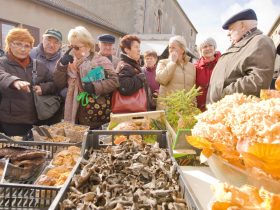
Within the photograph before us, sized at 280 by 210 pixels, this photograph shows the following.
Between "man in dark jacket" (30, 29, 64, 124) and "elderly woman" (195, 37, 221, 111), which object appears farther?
"man in dark jacket" (30, 29, 64, 124)

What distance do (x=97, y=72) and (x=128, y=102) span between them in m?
0.50

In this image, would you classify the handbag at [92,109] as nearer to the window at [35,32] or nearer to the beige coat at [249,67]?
the beige coat at [249,67]

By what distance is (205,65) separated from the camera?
3717 mm

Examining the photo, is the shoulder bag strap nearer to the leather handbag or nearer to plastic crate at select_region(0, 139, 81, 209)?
the leather handbag

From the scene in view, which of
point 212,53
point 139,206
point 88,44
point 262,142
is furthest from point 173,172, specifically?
point 212,53

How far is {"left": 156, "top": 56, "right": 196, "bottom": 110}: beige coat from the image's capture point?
3.53 metres

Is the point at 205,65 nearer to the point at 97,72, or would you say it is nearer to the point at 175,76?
the point at 175,76

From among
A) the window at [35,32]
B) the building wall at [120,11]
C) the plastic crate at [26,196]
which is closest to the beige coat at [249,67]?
the plastic crate at [26,196]

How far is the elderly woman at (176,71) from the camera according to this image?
353cm

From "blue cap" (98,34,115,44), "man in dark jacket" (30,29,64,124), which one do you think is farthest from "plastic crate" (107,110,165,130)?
"blue cap" (98,34,115,44)

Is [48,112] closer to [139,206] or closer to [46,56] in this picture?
[46,56]

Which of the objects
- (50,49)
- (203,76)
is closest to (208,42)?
(203,76)

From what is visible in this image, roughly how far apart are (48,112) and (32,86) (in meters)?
0.34

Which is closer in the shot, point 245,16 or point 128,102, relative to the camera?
point 245,16
